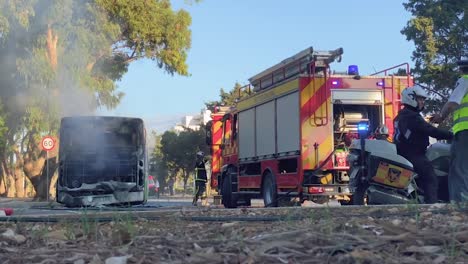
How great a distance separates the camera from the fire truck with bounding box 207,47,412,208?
1268 cm

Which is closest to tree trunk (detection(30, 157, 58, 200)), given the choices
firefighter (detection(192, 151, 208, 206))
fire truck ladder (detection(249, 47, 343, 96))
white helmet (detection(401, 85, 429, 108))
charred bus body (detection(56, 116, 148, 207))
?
firefighter (detection(192, 151, 208, 206))

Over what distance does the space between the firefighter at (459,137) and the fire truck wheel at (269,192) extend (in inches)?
265

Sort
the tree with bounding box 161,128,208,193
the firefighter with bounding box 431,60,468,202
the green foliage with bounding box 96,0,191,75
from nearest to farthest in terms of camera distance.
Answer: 1. the firefighter with bounding box 431,60,468,202
2. the green foliage with bounding box 96,0,191,75
3. the tree with bounding box 161,128,208,193

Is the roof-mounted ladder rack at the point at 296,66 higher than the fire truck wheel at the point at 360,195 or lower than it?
higher

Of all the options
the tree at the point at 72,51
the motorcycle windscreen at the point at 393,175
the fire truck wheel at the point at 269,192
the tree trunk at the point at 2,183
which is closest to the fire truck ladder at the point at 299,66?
the fire truck wheel at the point at 269,192

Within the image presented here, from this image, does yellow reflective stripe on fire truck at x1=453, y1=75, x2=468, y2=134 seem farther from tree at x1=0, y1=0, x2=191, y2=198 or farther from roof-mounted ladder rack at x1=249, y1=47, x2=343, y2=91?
tree at x1=0, y1=0, x2=191, y2=198

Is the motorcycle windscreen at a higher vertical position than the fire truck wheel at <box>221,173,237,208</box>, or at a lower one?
higher

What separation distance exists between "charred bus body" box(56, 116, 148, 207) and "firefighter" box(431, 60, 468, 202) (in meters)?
9.94

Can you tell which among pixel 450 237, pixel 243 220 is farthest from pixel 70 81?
pixel 450 237

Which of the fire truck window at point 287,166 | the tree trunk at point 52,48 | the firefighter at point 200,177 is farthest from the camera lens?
the tree trunk at point 52,48

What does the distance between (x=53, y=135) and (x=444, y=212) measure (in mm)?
23572

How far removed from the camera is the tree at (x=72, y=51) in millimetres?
23562

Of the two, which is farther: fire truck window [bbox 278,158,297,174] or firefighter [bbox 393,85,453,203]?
fire truck window [bbox 278,158,297,174]

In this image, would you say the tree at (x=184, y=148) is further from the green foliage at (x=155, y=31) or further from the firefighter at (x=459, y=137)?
the firefighter at (x=459, y=137)
